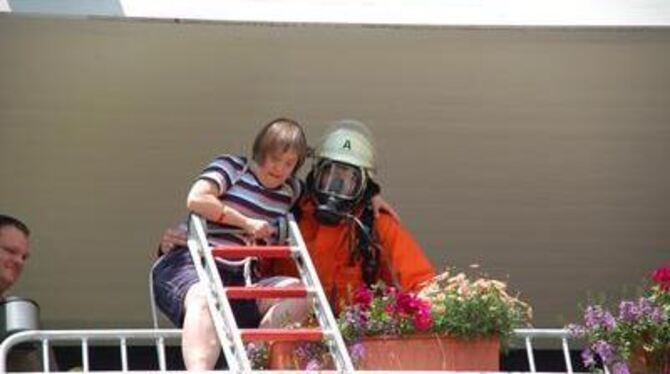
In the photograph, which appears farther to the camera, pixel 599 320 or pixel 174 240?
pixel 174 240

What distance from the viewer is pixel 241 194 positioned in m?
6.01

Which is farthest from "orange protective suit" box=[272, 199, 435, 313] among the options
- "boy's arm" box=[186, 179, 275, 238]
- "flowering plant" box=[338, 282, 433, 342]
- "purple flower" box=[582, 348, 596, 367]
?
"purple flower" box=[582, 348, 596, 367]

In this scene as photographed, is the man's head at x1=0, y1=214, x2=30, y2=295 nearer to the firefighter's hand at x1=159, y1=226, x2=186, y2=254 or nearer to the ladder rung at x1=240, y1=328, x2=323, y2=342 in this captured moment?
the firefighter's hand at x1=159, y1=226, x2=186, y2=254

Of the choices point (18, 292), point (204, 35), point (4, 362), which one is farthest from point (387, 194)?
point (4, 362)

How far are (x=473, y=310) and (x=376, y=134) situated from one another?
2.58 m

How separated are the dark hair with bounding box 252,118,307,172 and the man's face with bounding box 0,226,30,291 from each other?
1.04m

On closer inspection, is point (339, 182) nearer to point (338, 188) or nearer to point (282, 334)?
point (338, 188)

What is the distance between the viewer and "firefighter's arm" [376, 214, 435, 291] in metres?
6.16

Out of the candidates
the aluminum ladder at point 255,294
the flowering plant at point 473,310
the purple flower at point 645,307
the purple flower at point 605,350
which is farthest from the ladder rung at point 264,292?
the purple flower at point 645,307

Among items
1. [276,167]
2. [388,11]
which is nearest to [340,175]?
[276,167]

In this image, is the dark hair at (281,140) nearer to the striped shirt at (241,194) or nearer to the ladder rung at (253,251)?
the striped shirt at (241,194)

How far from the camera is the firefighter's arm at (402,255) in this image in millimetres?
6156

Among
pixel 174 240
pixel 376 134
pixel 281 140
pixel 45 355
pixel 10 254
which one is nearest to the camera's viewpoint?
pixel 45 355

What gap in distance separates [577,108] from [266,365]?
9.04ft
